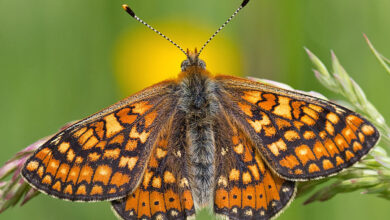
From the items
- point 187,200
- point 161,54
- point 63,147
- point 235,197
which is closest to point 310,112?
point 235,197

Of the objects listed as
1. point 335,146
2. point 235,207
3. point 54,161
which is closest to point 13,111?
point 54,161

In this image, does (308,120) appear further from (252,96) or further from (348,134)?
(252,96)

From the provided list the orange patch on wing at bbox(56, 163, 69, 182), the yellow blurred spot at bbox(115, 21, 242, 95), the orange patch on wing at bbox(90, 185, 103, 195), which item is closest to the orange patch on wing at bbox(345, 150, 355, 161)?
the orange patch on wing at bbox(90, 185, 103, 195)

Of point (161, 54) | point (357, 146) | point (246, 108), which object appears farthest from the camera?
point (161, 54)

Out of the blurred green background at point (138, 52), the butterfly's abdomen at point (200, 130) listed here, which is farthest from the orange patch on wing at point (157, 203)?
the blurred green background at point (138, 52)

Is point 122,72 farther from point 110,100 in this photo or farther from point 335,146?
point 335,146

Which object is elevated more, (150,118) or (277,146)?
(150,118)
